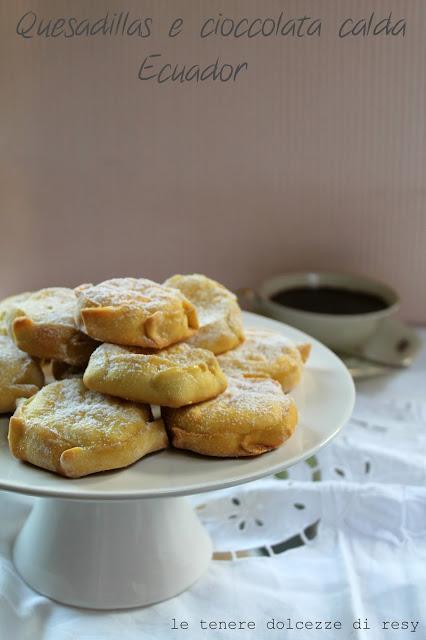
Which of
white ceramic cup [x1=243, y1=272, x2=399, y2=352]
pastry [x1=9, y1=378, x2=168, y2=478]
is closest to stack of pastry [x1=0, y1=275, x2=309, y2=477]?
pastry [x1=9, y1=378, x2=168, y2=478]

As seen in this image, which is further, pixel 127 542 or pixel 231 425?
pixel 127 542

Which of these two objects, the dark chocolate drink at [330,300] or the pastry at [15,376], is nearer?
the pastry at [15,376]

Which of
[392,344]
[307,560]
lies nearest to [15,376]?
[307,560]

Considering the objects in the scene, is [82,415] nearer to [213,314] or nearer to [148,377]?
[148,377]

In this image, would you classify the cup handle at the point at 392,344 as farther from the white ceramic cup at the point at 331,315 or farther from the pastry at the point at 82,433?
the pastry at the point at 82,433

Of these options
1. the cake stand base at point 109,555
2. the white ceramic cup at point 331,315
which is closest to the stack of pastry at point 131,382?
the cake stand base at point 109,555

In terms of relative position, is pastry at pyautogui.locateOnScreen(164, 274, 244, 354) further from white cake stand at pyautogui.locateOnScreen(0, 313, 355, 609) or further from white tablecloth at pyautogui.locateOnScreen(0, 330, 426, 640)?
white tablecloth at pyautogui.locateOnScreen(0, 330, 426, 640)
